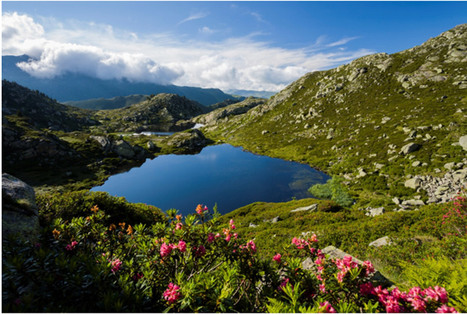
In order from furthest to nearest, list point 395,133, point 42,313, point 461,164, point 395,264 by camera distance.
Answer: point 395,133, point 461,164, point 395,264, point 42,313

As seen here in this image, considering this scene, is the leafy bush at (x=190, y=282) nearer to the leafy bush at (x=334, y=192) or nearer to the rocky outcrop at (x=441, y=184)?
the rocky outcrop at (x=441, y=184)

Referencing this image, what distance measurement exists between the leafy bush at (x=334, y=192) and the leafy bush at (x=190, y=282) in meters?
25.8

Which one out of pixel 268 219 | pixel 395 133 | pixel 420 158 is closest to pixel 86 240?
pixel 268 219

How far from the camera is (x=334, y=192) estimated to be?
110 feet

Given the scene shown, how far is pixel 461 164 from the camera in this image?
85.6ft

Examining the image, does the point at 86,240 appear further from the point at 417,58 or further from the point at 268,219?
the point at 417,58

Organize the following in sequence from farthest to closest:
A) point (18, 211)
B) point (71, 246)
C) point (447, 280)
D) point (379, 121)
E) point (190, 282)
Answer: point (379, 121), point (18, 211), point (71, 246), point (447, 280), point (190, 282)

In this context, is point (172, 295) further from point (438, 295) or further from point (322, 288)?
point (438, 295)

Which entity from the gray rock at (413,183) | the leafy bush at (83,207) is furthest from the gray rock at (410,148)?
the leafy bush at (83,207)

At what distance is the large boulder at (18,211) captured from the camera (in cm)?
866

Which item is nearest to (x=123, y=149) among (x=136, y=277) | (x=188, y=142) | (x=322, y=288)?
(x=188, y=142)

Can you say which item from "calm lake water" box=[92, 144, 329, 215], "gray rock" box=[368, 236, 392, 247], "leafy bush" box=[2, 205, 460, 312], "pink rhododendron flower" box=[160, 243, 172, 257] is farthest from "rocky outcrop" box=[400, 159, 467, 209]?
"pink rhododendron flower" box=[160, 243, 172, 257]

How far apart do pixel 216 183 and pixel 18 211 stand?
38.8 metres

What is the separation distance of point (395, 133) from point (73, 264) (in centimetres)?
5372
